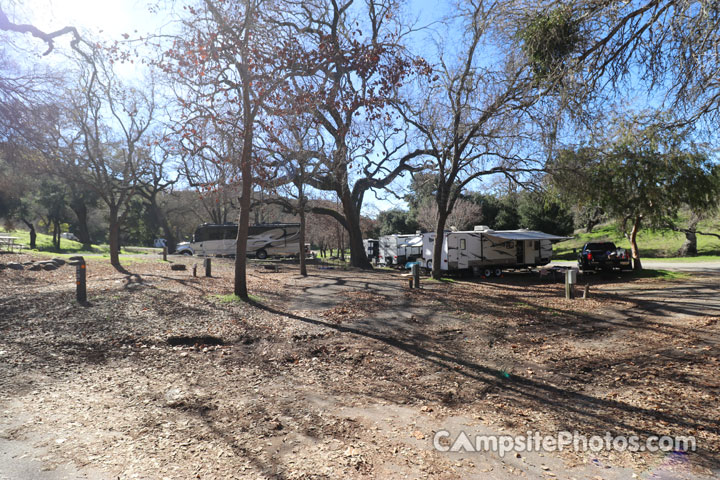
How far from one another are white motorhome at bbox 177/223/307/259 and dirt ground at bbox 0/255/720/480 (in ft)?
80.2

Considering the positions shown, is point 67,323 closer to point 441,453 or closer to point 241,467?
point 241,467

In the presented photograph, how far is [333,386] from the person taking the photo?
17.5ft

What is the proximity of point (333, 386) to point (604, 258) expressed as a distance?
20431 mm

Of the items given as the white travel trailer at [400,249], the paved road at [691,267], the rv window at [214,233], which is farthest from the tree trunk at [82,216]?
the paved road at [691,267]

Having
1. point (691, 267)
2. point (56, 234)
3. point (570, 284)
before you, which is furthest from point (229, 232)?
point (691, 267)

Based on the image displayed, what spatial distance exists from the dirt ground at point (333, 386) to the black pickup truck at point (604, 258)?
33.9ft

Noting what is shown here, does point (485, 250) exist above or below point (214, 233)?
below

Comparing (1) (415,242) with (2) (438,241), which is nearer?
(2) (438,241)

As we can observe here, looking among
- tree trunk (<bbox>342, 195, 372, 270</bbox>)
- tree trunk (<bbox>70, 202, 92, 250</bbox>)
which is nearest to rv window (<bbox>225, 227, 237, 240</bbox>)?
tree trunk (<bbox>342, 195, 372, 270</bbox>)

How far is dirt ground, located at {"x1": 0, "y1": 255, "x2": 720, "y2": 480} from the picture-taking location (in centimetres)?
342

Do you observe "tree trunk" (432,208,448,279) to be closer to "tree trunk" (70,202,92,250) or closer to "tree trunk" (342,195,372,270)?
"tree trunk" (342,195,372,270)

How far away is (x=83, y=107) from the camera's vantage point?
19.0 m

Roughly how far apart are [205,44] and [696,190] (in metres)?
19.6

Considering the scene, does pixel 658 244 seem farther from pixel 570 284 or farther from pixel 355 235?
pixel 570 284
